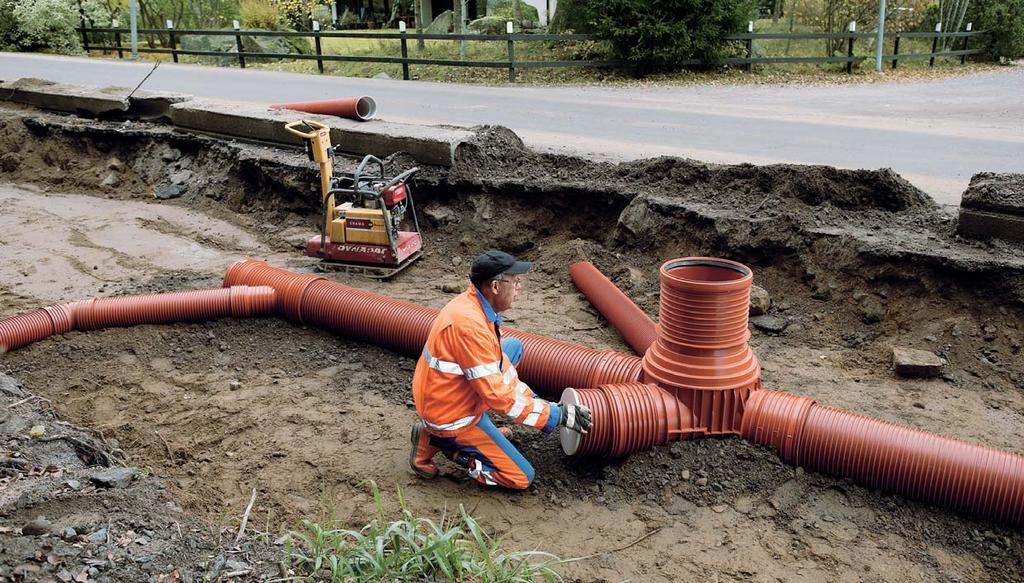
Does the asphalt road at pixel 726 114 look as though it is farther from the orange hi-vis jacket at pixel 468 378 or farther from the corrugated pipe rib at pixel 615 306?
the orange hi-vis jacket at pixel 468 378

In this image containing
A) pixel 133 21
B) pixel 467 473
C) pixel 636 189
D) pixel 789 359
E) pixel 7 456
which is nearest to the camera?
pixel 7 456

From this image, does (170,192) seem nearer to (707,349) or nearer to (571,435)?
(571,435)

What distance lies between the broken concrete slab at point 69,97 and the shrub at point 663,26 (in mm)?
10191

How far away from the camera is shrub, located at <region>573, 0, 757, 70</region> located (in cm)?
1734

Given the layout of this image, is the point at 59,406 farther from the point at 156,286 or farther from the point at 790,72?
the point at 790,72

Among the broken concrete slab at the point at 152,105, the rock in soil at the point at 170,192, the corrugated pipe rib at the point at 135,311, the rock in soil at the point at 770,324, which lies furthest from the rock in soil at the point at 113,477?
the broken concrete slab at the point at 152,105

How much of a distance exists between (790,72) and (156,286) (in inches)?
645

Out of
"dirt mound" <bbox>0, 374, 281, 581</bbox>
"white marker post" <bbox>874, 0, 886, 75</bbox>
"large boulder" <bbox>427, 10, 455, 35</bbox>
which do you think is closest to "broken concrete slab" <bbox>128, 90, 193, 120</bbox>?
"dirt mound" <bbox>0, 374, 281, 581</bbox>

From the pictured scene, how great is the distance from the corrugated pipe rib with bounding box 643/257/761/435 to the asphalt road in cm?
415

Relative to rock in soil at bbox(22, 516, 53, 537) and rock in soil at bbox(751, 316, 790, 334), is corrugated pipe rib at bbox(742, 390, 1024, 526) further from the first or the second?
rock in soil at bbox(22, 516, 53, 537)

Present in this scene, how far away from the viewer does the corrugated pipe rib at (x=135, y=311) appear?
19.1ft

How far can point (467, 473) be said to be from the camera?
4516 mm

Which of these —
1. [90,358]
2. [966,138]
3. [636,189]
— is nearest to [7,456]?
[90,358]

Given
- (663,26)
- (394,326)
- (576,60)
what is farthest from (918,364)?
(576,60)
